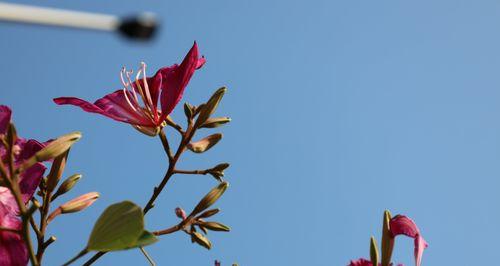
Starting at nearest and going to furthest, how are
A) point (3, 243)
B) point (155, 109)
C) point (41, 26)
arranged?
point (41, 26) < point (3, 243) < point (155, 109)

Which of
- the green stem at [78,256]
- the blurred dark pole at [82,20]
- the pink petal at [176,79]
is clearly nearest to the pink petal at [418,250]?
the pink petal at [176,79]

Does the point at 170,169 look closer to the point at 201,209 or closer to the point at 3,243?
the point at 201,209

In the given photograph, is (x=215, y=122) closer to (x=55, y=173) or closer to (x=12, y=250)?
(x=55, y=173)

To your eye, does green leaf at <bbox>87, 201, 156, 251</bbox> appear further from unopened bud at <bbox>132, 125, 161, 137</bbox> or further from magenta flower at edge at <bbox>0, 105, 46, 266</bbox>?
unopened bud at <bbox>132, 125, 161, 137</bbox>

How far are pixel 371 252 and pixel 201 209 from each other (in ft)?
1.21

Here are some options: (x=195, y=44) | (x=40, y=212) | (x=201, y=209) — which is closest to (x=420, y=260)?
(x=201, y=209)

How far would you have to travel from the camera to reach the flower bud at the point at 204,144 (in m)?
1.37

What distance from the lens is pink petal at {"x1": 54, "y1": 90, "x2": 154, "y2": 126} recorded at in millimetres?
1460

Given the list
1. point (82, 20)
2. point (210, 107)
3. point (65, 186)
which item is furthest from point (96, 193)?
point (82, 20)

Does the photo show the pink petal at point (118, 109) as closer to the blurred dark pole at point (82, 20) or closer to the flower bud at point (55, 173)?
the flower bud at point (55, 173)

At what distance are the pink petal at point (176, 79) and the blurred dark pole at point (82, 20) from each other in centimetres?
95

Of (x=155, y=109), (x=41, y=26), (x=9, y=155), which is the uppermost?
(x=155, y=109)

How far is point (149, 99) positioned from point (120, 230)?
63 centimetres

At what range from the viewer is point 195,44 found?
1.43m
